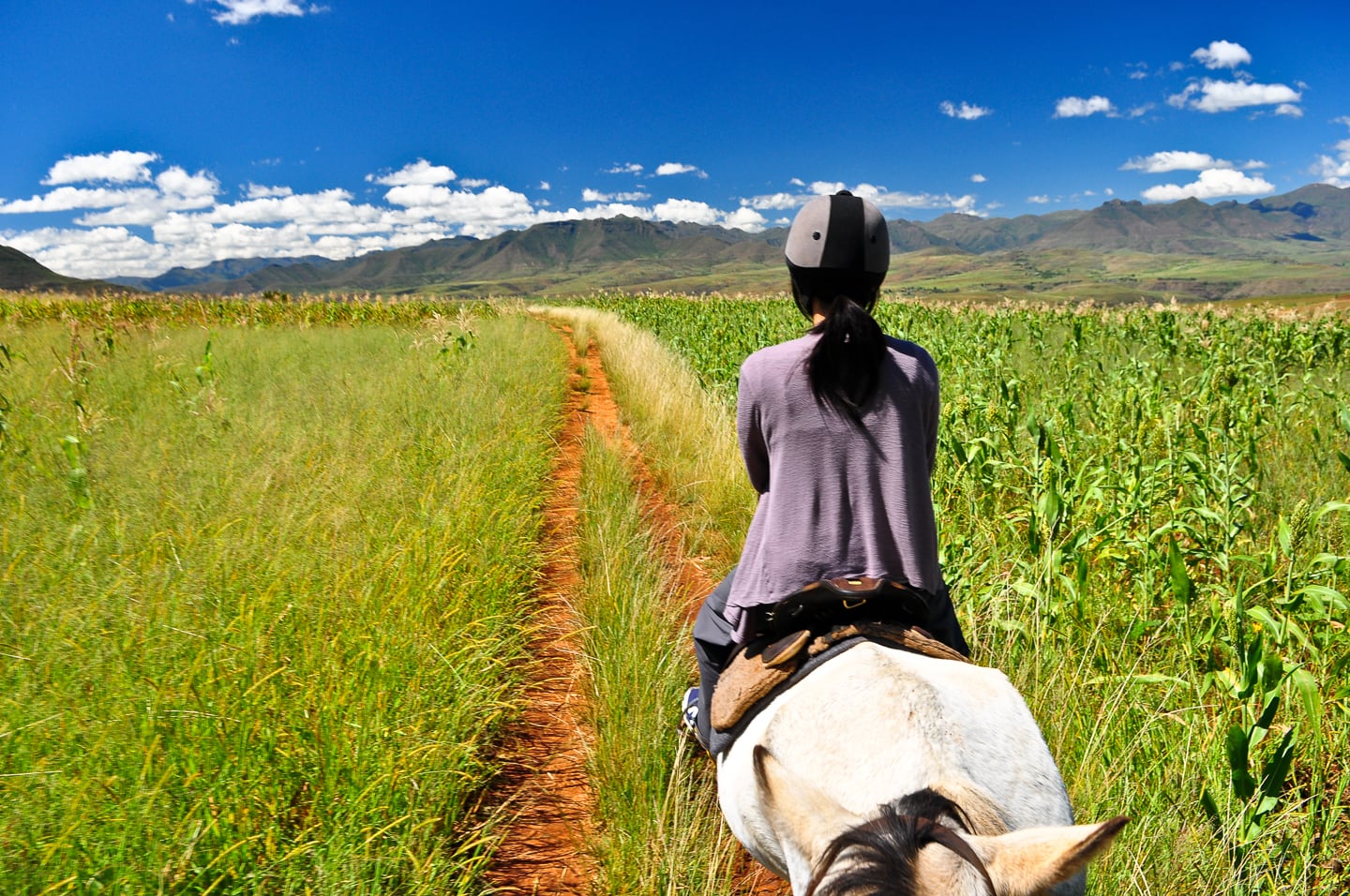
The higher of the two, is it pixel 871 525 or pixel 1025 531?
pixel 871 525

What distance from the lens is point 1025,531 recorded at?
15.5ft

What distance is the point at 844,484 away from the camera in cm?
198

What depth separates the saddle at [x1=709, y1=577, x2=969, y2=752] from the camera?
5.91 ft

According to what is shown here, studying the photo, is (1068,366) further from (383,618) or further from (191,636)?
(191,636)

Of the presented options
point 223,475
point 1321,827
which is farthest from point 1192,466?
point 223,475

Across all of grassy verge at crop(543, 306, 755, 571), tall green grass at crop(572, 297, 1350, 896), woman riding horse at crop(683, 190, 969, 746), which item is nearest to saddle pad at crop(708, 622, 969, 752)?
woman riding horse at crop(683, 190, 969, 746)

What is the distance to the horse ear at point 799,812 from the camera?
3.97 feet

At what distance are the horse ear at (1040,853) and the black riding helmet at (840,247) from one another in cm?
145

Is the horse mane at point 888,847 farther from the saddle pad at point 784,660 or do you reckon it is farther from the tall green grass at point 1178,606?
the tall green grass at point 1178,606

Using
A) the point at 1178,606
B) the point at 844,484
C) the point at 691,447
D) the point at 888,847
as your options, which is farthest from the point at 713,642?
the point at 691,447

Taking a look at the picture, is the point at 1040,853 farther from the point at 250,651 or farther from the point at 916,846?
the point at 250,651

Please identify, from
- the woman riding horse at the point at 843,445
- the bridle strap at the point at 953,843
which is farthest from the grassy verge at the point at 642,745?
the bridle strap at the point at 953,843

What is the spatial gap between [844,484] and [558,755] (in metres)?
2.15

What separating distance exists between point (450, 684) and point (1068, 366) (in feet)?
31.1
